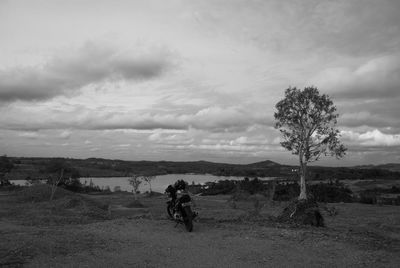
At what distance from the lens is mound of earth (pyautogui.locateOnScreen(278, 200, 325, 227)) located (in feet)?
41.9

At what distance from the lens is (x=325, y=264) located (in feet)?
25.1

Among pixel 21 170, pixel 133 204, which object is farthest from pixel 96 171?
pixel 133 204

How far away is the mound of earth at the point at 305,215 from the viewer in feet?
41.9

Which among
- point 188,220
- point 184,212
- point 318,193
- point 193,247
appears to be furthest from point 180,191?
point 318,193

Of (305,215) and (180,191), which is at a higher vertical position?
(180,191)

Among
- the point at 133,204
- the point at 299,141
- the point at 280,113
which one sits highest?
the point at 280,113

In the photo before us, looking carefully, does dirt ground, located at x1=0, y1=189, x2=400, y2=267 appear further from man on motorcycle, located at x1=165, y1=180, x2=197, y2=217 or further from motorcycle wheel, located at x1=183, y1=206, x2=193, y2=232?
man on motorcycle, located at x1=165, y1=180, x2=197, y2=217

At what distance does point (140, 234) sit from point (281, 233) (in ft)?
11.6

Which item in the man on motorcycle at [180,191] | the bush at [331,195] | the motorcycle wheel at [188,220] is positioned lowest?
the bush at [331,195]

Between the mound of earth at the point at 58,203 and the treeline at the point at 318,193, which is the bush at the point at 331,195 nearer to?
the treeline at the point at 318,193

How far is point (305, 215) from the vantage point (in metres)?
12.9

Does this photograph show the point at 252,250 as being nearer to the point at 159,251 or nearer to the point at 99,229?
Answer: the point at 159,251

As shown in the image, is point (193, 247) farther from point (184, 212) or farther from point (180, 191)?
point (180, 191)

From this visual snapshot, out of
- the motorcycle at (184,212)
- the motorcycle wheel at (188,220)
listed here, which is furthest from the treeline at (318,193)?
the motorcycle wheel at (188,220)
